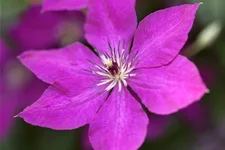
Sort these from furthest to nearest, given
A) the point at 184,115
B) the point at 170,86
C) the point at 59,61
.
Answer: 1. the point at 184,115
2. the point at 59,61
3. the point at 170,86

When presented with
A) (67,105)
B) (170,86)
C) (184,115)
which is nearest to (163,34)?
(170,86)

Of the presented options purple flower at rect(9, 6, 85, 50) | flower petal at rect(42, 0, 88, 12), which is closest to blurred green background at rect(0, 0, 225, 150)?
purple flower at rect(9, 6, 85, 50)

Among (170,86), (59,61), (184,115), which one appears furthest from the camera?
(184,115)

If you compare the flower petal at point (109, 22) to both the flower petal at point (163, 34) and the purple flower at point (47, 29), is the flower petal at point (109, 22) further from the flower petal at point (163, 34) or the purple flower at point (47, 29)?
the purple flower at point (47, 29)

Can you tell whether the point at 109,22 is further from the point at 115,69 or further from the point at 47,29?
the point at 47,29

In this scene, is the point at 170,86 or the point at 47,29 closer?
the point at 170,86

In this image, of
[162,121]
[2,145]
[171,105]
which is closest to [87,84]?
[171,105]

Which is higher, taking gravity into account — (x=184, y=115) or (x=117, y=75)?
(x=117, y=75)
